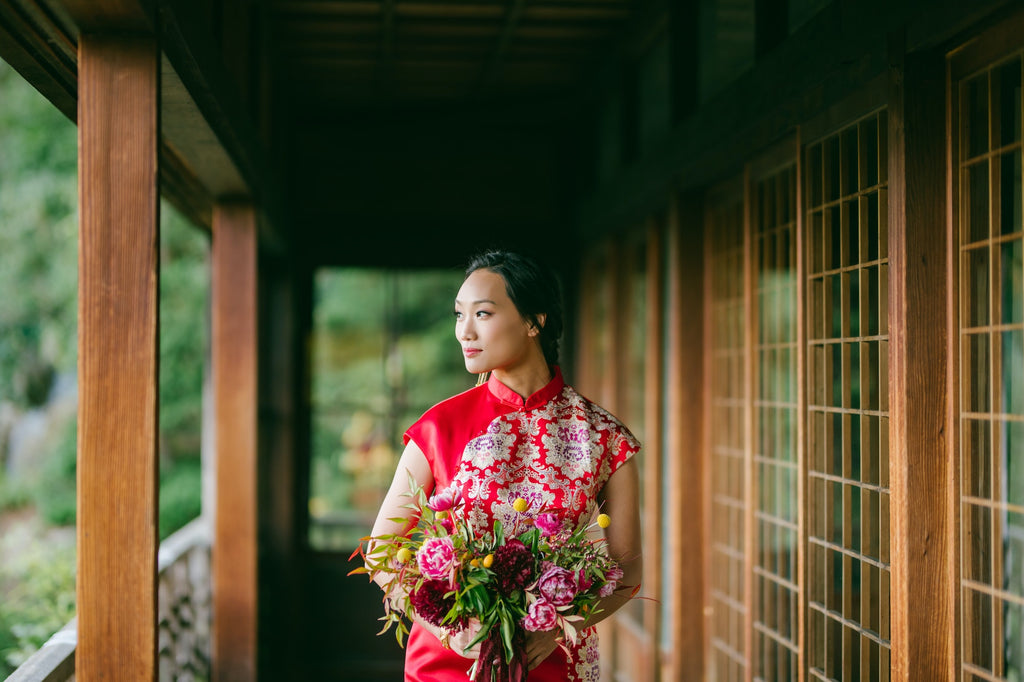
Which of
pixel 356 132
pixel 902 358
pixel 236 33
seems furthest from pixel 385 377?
pixel 902 358

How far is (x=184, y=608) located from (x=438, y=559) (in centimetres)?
234

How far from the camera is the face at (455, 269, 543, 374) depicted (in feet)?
6.34

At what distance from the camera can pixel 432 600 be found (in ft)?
5.44

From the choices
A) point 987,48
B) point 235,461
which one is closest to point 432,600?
point 987,48

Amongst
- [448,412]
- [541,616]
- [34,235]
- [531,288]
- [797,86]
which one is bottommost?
[541,616]

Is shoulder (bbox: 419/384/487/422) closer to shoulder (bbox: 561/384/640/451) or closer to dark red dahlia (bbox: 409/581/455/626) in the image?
shoulder (bbox: 561/384/640/451)

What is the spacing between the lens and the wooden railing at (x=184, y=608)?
3154 millimetres

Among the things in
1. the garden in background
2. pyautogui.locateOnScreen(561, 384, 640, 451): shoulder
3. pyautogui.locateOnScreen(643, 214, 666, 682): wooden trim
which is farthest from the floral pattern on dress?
the garden in background

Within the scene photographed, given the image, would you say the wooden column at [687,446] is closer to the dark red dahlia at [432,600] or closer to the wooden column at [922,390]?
the wooden column at [922,390]

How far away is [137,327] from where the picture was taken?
1.85m

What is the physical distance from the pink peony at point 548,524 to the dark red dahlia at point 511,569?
0.20ft

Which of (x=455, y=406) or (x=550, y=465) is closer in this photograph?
(x=550, y=465)

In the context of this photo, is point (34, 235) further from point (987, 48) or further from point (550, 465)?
point (987, 48)

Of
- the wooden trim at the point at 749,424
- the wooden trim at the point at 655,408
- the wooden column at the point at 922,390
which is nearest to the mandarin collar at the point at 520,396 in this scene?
the wooden column at the point at 922,390
